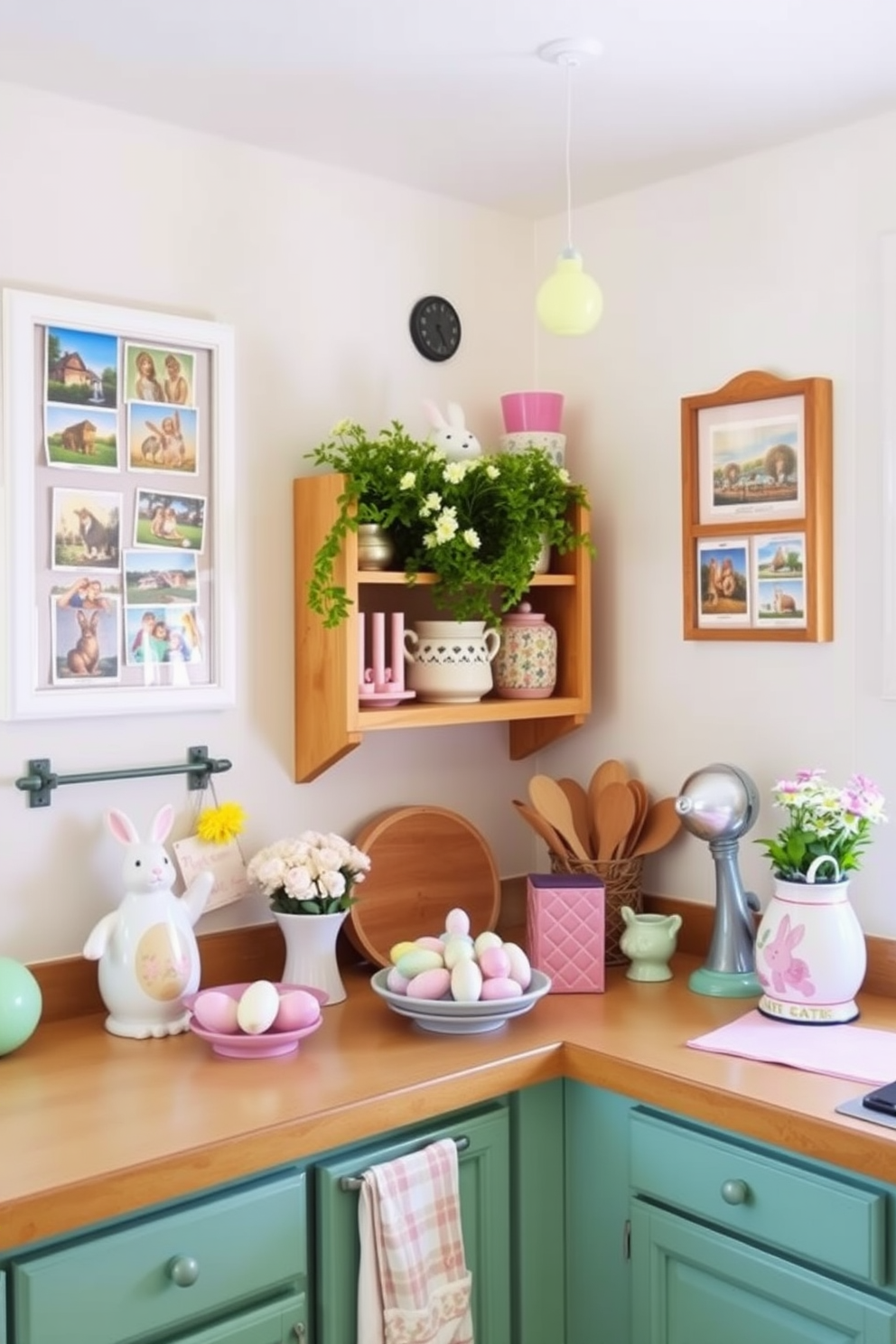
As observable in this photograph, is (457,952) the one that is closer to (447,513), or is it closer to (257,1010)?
(257,1010)

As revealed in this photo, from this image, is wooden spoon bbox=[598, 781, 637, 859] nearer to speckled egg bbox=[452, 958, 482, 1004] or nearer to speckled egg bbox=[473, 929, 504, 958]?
speckled egg bbox=[473, 929, 504, 958]

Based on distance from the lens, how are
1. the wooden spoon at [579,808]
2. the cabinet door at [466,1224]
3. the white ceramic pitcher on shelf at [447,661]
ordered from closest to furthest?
1. the cabinet door at [466,1224]
2. the white ceramic pitcher on shelf at [447,661]
3. the wooden spoon at [579,808]

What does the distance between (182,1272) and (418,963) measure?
625 mm

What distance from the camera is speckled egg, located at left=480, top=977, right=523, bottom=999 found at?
6.77 feet

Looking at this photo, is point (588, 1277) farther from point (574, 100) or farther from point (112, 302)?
point (574, 100)

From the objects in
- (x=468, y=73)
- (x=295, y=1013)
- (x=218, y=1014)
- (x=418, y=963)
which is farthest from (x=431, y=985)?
(x=468, y=73)

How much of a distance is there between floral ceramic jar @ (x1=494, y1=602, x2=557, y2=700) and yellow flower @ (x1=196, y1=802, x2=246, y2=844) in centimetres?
59

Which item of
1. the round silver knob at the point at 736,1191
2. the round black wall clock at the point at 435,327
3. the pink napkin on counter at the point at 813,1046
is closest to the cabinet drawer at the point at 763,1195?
the round silver knob at the point at 736,1191

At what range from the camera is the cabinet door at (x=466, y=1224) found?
178 centimetres

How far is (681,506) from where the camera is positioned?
254 centimetres

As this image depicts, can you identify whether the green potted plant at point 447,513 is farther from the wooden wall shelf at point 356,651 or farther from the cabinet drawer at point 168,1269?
the cabinet drawer at point 168,1269

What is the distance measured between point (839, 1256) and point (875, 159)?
5.58 feet

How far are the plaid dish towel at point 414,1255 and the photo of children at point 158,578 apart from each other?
0.97 meters

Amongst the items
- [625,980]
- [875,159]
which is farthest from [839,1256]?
[875,159]
